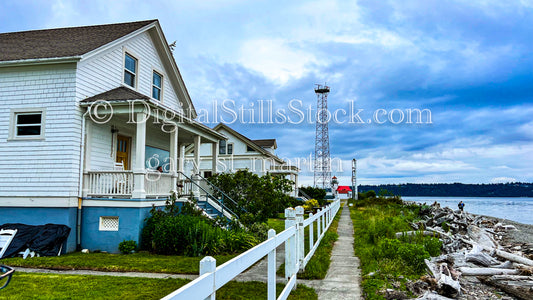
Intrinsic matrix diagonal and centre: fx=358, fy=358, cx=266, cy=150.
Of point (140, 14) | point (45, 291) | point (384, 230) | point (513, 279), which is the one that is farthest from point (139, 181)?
point (140, 14)

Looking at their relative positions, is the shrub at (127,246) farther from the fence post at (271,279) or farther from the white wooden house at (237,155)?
the white wooden house at (237,155)

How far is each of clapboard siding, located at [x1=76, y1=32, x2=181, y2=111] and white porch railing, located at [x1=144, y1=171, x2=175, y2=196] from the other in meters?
3.12

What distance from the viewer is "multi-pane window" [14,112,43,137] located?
34.9 feet

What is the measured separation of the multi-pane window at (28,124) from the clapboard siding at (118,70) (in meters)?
1.46

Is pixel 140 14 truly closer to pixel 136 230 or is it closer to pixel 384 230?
pixel 136 230

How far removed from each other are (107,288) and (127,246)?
3.67m

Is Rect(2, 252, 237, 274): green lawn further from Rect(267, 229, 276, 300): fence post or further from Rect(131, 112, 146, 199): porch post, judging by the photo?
Rect(267, 229, 276, 300): fence post

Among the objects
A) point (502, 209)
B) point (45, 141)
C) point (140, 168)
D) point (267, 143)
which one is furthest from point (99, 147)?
point (502, 209)

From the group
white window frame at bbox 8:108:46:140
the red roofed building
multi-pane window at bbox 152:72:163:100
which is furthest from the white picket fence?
the red roofed building

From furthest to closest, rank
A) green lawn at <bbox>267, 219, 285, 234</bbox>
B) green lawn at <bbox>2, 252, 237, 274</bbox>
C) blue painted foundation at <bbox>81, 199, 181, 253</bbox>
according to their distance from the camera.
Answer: green lawn at <bbox>267, 219, 285, 234</bbox>
blue painted foundation at <bbox>81, 199, 181, 253</bbox>
green lawn at <bbox>2, 252, 237, 274</bbox>

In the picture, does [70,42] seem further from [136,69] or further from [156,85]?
[156,85]

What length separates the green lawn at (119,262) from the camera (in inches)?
305

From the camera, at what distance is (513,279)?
602 cm

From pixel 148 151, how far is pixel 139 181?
192 inches
